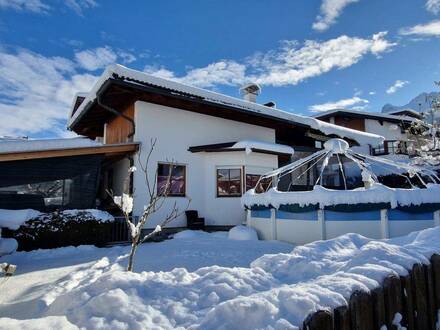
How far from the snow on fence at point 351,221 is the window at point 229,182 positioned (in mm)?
3669

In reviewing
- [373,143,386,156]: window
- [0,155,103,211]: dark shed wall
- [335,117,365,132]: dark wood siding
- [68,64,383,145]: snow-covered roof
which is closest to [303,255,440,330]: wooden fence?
[0,155,103,211]: dark shed wall

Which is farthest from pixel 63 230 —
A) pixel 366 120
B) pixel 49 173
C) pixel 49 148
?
pixel 366 120

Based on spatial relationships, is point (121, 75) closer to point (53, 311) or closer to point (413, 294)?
point (53, 311)

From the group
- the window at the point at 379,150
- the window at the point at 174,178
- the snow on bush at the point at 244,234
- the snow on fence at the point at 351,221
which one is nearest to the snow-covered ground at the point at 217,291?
the snow on fence at the point at 351,221

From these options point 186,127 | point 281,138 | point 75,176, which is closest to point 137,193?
point 75,176

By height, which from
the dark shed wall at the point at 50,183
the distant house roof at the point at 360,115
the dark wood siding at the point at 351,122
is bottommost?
the dark shed wall at the point at 50,183

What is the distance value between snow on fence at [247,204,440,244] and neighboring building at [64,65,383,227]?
3.76 metres

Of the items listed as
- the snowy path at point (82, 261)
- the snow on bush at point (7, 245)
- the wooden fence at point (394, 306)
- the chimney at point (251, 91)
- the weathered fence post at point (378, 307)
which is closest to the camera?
the wooden fence at point (394, 306)

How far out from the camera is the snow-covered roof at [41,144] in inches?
299

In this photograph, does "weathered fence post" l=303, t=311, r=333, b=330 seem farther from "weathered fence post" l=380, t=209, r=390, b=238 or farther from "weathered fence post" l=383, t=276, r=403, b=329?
"weathered fence post" l=380, t=209, r=390, b=238

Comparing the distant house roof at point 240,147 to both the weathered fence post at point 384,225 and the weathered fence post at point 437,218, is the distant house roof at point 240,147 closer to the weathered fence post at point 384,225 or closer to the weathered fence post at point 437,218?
the weathered fence post at point 384,225

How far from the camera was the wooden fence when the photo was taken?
203 centimetres

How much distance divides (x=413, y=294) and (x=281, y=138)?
1406 centimetres

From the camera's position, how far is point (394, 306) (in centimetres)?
254
